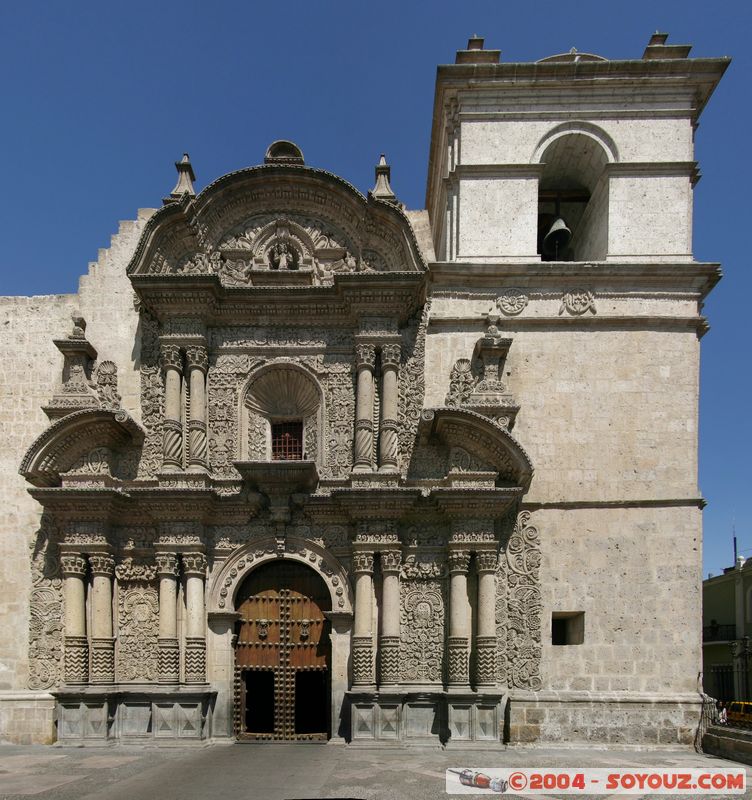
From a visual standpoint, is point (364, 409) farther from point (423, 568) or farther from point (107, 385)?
point (107, 385)

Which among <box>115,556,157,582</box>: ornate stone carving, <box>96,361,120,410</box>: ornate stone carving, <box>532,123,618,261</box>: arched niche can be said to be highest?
<box>532,123,618,261</box>: arched niche

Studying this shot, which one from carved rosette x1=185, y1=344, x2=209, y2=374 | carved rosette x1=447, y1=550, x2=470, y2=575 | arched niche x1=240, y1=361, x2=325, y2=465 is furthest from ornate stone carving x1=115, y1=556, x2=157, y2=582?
carved rosette x1=447, y1=550, x2=470, y2=575

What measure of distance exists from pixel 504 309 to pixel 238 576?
6.40 m

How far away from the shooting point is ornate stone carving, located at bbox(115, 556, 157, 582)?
11.9 meters

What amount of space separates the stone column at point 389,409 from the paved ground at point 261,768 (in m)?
4.33

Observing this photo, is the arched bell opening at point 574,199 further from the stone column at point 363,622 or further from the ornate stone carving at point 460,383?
the stone column at point 363,622

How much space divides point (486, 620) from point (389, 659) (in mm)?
1642

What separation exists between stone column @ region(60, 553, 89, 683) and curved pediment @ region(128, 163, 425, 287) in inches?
197

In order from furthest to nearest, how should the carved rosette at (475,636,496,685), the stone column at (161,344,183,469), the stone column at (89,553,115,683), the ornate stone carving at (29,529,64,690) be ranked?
the stone column at (161,344,183,469) → the ornate stone carving at (29,529,64,690) → the stone column at (89,553,115,683) → the carved rosette at (475,636,496,685)

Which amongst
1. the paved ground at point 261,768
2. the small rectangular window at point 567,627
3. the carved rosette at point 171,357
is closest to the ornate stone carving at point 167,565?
the paved ground at point 261,768

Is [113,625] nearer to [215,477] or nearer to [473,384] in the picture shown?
[215,477]

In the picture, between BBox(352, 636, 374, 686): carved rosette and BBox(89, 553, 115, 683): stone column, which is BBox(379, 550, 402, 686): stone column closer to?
BBox(352, 636, 374, 686): carved rosette

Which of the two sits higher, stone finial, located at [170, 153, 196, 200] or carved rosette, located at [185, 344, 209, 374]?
stone finial, located at [170, 153, 196, 200]

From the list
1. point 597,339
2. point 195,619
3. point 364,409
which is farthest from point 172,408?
point 597,339
